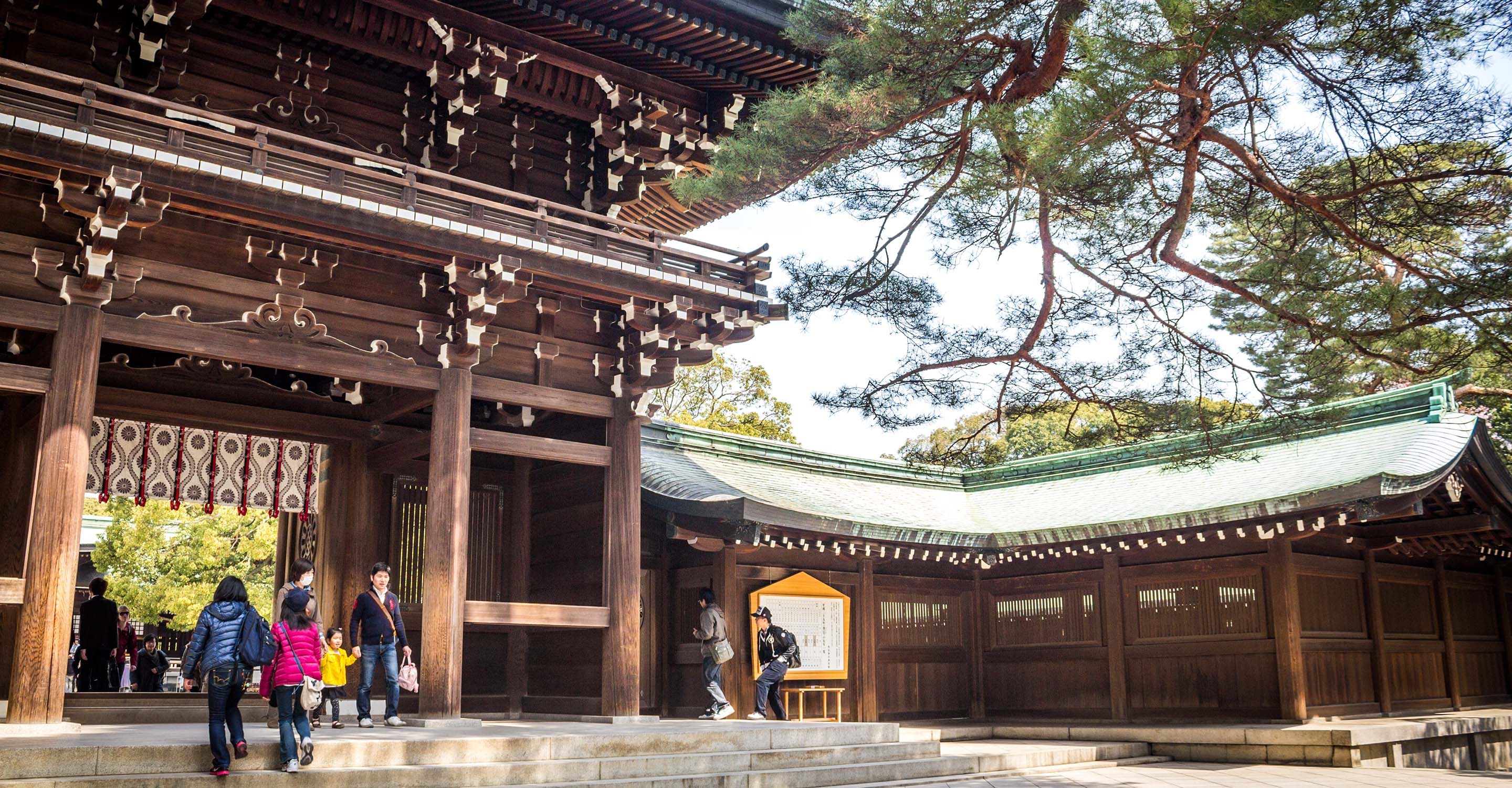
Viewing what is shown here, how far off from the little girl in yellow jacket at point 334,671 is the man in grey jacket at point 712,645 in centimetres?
425

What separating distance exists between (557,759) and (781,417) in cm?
2797

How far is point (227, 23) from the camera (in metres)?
10.4

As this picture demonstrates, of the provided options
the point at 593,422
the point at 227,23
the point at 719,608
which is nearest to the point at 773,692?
the point at 719,608

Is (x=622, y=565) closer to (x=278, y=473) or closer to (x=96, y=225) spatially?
(x=278, y=473)

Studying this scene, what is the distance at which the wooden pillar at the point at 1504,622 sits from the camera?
1792 cm

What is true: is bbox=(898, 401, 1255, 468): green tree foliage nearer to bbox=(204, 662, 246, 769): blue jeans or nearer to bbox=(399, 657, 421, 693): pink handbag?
bbox=(399, 657, 421, 693): pink handbag

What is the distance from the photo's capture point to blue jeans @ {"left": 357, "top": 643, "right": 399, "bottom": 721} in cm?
964

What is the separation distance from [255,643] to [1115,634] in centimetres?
1211

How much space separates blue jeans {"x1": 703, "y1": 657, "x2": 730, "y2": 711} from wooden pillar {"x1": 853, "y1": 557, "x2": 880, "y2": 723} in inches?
120

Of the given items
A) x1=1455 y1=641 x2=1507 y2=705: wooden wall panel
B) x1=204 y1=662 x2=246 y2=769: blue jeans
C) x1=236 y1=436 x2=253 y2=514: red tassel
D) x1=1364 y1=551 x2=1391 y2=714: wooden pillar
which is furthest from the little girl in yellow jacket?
x1=1455 y1=641 x2=1507 y2=705: wooden wall panel

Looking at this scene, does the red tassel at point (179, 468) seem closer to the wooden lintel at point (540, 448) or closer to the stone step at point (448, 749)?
the stone step at point (448, 749)

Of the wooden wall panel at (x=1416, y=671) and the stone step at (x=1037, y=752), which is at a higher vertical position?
the wooden wall panel at (x=1416, y=671)

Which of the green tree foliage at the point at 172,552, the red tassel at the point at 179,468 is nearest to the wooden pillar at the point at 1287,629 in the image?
the red tassel at the point at 179,468

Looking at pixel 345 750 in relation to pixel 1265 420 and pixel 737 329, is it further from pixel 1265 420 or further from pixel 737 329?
pixel 1265 420
